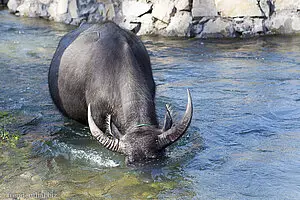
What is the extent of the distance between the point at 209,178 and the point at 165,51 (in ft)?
20.9

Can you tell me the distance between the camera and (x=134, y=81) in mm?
5953

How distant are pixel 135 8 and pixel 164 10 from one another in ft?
2.82

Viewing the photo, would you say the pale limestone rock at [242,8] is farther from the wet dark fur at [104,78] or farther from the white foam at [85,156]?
the white foam at [85,156]

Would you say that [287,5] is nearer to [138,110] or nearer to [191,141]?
[191,141]

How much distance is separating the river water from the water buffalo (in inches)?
10.5

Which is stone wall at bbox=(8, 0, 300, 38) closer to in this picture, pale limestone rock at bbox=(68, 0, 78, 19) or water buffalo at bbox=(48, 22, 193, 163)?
pale limestone rock at bbox=(68, 0, 78, 19)

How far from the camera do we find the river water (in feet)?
17.3

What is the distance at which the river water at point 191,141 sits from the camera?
5262mm

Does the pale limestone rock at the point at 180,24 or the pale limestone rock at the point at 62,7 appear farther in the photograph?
the pale limestone rock at the point at 62,7

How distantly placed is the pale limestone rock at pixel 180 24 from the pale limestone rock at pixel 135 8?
785mm

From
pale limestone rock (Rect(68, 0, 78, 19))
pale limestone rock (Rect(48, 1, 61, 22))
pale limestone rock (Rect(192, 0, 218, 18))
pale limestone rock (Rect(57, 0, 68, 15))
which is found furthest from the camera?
pale limestone rock (Rect(48, 1, 61, 22))

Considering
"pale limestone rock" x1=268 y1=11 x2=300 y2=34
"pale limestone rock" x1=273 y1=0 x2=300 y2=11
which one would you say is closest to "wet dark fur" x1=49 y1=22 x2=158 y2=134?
"pale limestone rock" x1=268 y1=11 x2=300 y2=34

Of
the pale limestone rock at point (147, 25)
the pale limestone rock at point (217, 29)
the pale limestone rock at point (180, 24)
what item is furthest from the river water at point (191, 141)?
the pale limestone rock at point (147, 25)

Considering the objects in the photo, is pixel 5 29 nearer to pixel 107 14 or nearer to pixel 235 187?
pixel 107 14
